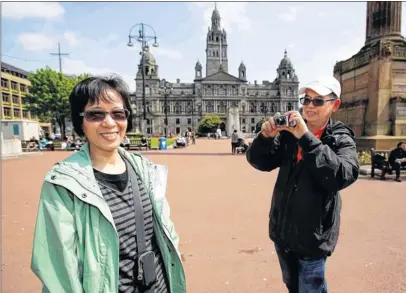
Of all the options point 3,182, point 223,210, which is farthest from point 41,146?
point 223,210

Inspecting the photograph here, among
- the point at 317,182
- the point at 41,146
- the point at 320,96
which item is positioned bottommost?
the point at 41,146

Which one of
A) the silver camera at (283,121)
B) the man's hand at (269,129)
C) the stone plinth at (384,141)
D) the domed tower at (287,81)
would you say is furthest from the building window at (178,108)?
the silver camera at (283,121)

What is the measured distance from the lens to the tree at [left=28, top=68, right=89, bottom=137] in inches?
1540

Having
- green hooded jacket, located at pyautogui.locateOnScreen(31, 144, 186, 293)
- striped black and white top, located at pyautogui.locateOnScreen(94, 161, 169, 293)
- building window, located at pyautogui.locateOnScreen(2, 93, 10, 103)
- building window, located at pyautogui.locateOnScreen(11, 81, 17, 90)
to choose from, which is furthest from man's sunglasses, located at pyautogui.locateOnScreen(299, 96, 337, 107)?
building window, located at pyautogui.locateOnScreen(11, 81, 17, 90)

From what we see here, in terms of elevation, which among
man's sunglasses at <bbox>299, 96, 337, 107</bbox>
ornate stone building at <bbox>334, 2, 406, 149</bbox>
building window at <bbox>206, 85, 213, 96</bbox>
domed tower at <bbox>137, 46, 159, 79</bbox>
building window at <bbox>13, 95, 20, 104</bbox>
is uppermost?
domed tower at <bbox>137, 46, 159, 79</bbox>

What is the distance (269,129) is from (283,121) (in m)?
0.16

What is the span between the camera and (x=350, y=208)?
217 inches

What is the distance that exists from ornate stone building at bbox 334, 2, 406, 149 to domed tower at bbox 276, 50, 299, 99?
299ft

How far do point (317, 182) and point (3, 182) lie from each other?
10.0 m

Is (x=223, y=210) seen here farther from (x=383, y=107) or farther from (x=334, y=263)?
(x=383, y=107)

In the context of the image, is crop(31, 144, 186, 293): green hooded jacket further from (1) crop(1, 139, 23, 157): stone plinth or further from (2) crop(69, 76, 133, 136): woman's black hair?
(1) crop(1, 139, 23, 157): stone plinth

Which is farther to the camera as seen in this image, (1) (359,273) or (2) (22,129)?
(2) (22,129)

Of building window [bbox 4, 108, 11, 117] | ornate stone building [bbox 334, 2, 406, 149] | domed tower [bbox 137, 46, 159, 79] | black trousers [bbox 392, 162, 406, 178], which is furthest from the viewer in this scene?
domed tower [bbox 137, 46, 159, 79]

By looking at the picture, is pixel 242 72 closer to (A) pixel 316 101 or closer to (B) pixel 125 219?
(A) pixel 316 101
